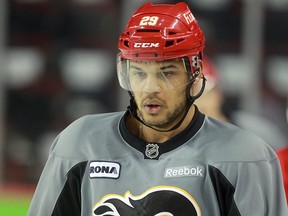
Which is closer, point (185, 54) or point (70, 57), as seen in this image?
point (185, 54)

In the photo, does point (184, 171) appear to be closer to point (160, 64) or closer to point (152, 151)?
point (152, 151)

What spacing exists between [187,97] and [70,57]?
4.15 metres

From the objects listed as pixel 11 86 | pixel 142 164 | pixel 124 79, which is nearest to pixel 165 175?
pixel 142 164

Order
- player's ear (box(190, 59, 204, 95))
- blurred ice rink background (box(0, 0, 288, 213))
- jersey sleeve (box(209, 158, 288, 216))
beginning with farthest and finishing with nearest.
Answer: blurred ice rink background (box(0, 0, 288, 213)), player's ear (box(190, 59, 204, 95)), jersey sleeve (box(209, 158, 288, 216))

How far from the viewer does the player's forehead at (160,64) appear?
2318mm

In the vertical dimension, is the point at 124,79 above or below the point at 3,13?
above

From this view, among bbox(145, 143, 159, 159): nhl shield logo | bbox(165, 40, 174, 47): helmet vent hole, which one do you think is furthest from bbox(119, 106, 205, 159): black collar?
bbox(165, 40, 174, 47): helmet vent hole

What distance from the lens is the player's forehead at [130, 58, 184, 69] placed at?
2318 millimetres

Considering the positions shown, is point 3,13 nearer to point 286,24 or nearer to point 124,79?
point 286,24

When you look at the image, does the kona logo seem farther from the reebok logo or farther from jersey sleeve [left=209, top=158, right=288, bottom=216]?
jersey sleeve [left=209, top=158, right=288, bottom=216]

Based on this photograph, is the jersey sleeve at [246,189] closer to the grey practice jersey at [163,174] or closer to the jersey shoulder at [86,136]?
the grey practice jersey at [163,174]

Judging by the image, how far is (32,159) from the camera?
21.1 ft

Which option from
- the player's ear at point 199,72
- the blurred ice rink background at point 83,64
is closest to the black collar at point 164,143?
the player's ear at point 199,72

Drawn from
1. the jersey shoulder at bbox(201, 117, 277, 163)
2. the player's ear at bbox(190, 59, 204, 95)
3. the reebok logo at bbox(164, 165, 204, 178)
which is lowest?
the reebok logo at bbox(164, 165, 204, 178)
